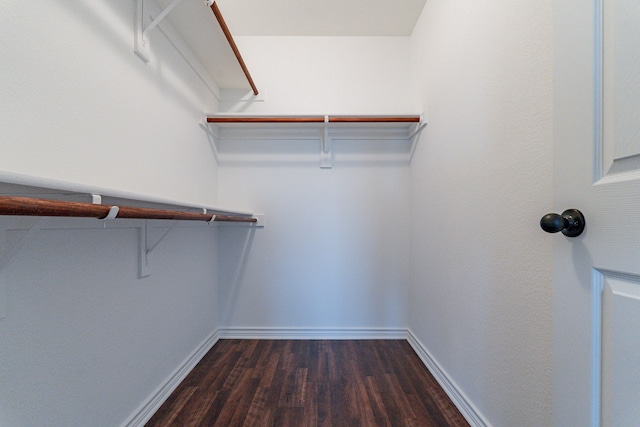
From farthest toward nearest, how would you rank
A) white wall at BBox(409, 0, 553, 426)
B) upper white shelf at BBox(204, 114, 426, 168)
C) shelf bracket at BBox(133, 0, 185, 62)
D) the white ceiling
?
1. upper white shelf at BBox(204, 114, 426, 168)
2. the white ceiling
3. shelf bracket at BBox(133, 0, 185, 62)
4. white wall at BBox(409, 0, 553, 426)

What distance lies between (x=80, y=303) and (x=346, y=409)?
128 centimetres

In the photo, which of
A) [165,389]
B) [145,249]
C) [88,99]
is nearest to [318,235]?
[145,249]

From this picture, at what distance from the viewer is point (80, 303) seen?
3.02ft

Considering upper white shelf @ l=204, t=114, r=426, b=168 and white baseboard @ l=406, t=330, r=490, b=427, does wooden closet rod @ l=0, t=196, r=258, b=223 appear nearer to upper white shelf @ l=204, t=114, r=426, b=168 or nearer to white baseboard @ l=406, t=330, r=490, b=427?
upper white shelf @ l=204, t=114, r=426, b=168

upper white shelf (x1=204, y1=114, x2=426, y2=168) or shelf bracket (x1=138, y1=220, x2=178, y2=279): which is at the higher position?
upper white shelf (x1=204, y1=114, x2=426, y2=168)

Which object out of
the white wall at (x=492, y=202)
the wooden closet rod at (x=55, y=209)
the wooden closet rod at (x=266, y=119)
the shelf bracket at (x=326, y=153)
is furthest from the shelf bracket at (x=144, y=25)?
the white wall at (x=492, y=202)

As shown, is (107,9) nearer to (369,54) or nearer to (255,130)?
(255,130)

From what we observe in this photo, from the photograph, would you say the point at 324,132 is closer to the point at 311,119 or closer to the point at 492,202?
the point at 311,119

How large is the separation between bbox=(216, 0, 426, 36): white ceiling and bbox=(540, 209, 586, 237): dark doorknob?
1859 millimetres

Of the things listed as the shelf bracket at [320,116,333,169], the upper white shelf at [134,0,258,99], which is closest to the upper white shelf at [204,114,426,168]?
the shelf bracket at [320,116,333,169]

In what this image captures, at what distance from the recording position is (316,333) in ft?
6.97

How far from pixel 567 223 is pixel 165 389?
6.08 feet

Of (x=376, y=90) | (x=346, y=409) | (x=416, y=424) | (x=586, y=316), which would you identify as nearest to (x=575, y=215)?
(x=586, y=316)

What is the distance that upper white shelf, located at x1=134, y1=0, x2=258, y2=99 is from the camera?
118 centimetres
